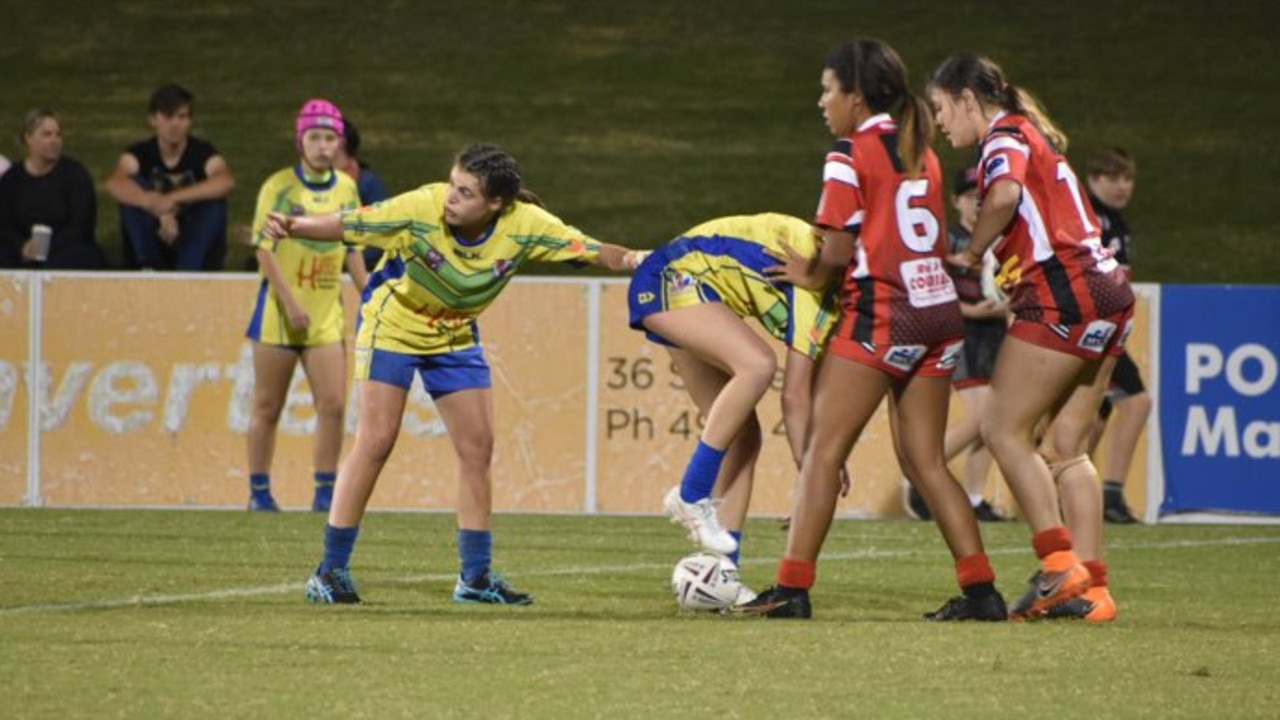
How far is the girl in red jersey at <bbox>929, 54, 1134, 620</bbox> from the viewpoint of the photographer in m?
8.63

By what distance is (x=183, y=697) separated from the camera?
648cm

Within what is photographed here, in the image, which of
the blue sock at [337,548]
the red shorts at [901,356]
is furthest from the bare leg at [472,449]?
the red shorts at [901,356]

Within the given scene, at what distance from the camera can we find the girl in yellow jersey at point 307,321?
1373 cm

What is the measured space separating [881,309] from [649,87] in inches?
634

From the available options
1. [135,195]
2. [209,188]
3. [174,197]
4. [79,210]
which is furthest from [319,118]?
[79,210]

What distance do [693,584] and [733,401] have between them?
2.21 feet

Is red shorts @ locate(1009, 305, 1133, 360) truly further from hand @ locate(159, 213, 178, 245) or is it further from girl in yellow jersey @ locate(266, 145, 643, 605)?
hand @ locate(159, 213, 178, 245)

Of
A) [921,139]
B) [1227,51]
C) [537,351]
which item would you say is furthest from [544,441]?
[1227,51]

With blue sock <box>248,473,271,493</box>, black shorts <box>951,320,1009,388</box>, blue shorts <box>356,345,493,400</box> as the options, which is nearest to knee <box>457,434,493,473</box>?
blue shorts <box>356,345,493,400</box>

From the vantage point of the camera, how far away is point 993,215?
334 inches

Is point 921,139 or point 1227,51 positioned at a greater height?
point 1227,51

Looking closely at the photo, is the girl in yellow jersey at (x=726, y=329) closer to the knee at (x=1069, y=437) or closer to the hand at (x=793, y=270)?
the hand at (x=793, y=270)

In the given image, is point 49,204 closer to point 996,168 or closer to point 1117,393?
point 1117,393

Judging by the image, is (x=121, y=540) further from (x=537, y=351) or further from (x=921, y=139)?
(x=921, y=139)
